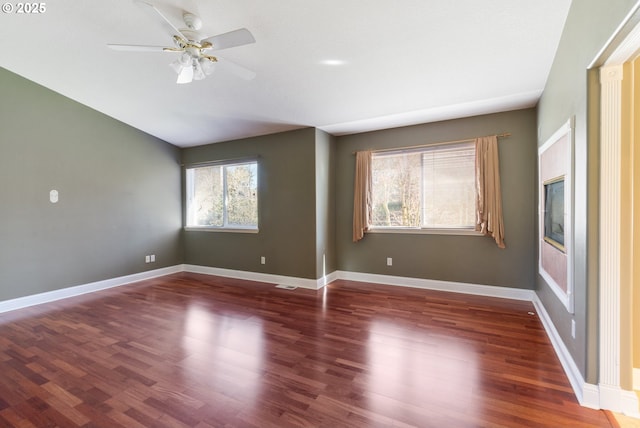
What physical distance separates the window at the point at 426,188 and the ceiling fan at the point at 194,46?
105 inches

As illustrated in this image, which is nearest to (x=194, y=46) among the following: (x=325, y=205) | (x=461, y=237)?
(x=325, y=205)

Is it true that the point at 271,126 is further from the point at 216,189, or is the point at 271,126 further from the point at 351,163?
the point at 216,189

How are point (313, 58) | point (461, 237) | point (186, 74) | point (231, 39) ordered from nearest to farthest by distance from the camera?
1. point (231, 39)
2. point (186, 74)
3. point (313, 58)
4. point (461, 237)

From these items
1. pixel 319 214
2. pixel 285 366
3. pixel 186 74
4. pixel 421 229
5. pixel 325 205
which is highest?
pixel 186 74

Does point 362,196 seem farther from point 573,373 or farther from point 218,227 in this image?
point 573,373

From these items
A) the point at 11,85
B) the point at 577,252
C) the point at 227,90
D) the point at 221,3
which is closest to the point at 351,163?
the point at 227,90

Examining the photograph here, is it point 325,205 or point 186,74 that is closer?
point 186,74

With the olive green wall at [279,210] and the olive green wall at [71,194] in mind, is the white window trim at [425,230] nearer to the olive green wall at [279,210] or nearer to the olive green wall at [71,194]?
the olive green wall at [279,210]

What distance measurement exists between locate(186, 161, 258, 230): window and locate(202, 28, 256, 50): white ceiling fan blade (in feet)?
9.36

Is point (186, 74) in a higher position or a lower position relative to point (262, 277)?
higher

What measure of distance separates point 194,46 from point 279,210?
280 cm

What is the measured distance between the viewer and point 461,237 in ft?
13.3

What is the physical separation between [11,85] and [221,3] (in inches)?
134

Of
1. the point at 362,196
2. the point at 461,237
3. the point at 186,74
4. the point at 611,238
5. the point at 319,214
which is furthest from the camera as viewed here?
the point at 362,196
